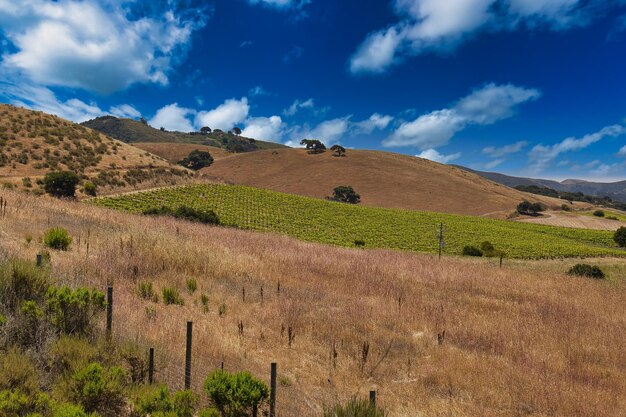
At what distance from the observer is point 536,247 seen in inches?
1704

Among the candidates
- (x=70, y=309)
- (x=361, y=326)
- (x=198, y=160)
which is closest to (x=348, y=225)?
(x=361, y=326)

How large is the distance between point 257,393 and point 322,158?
404 feet

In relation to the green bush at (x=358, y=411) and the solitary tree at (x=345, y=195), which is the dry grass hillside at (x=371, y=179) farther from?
the green bush at (x=358, y=411)

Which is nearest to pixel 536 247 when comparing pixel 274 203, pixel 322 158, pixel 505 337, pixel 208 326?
pixel 274 203

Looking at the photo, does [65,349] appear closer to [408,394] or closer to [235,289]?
[408,394]

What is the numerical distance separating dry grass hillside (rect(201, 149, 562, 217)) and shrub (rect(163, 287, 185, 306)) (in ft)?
259

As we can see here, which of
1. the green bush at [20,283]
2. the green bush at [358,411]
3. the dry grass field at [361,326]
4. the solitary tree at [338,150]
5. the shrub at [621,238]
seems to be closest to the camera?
the green bush at [358,411]

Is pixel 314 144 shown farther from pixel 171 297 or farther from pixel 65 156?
pixel 171 297

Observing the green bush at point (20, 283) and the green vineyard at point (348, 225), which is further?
the green vineyard at point (348, 225)

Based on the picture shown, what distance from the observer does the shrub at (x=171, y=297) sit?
902 cm

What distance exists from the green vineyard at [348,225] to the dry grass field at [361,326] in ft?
68.8

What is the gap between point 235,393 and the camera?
4539 millimetres

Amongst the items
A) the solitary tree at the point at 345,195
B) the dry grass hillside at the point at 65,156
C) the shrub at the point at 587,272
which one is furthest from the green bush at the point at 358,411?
the solitary tree at the point at 345,195

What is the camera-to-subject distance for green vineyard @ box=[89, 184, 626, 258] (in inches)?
1506
